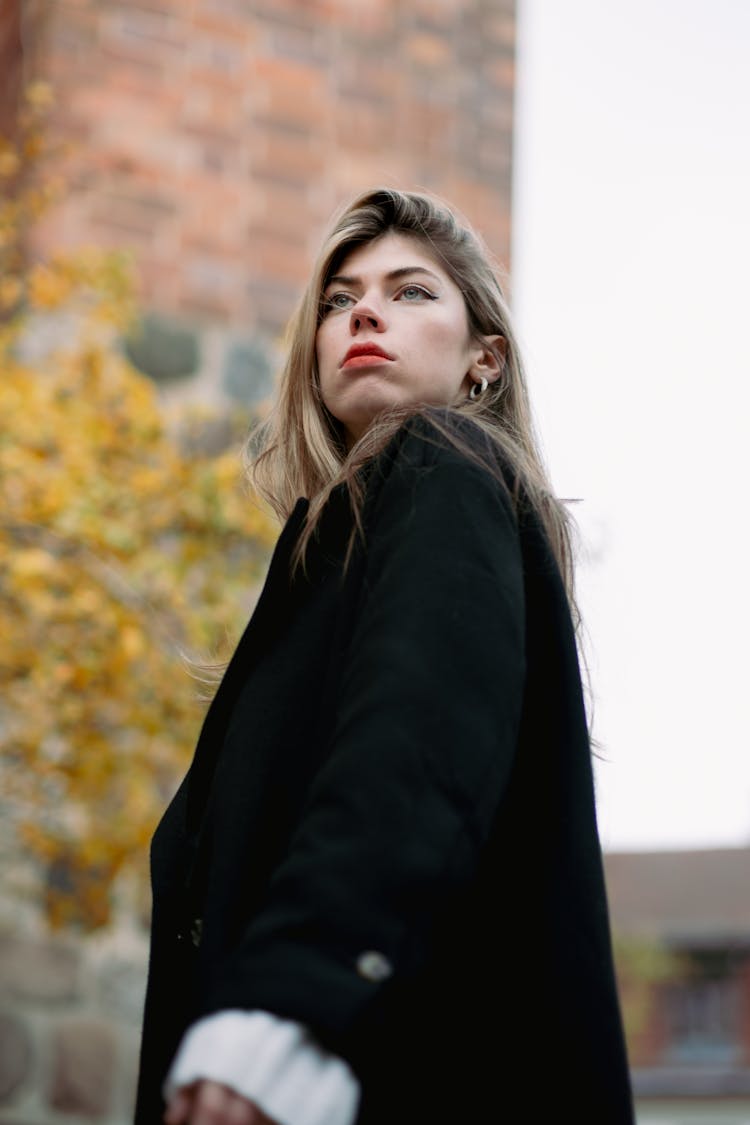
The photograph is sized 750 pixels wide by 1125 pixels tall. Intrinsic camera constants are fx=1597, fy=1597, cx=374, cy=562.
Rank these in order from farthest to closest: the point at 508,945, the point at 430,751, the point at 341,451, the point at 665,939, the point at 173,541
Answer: the point at 665,939, the point at 173,541, the point at 341,451, the point at 508,945, the point at 430,751

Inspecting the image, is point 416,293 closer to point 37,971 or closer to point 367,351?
point 367,351

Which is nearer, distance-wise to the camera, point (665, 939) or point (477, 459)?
point (477, 459)

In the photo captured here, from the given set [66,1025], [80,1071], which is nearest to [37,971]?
[66,1025]

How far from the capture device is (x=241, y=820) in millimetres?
1505

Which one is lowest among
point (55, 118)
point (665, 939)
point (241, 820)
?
point (665, 939)

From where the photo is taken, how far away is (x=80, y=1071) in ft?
16.7

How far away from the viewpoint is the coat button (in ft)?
3.96

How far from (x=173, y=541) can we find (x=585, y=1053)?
3788 millimetres

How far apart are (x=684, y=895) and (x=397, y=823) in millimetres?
28405

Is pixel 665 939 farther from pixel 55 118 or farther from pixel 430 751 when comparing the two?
pixel 430 751

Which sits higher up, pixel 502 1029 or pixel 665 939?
pixel 502 1029

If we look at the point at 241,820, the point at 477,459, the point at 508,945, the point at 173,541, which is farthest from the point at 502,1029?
the point at 173,541

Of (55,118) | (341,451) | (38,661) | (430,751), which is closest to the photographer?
(430,751)

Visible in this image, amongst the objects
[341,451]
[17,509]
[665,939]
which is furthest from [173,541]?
[665,939]
